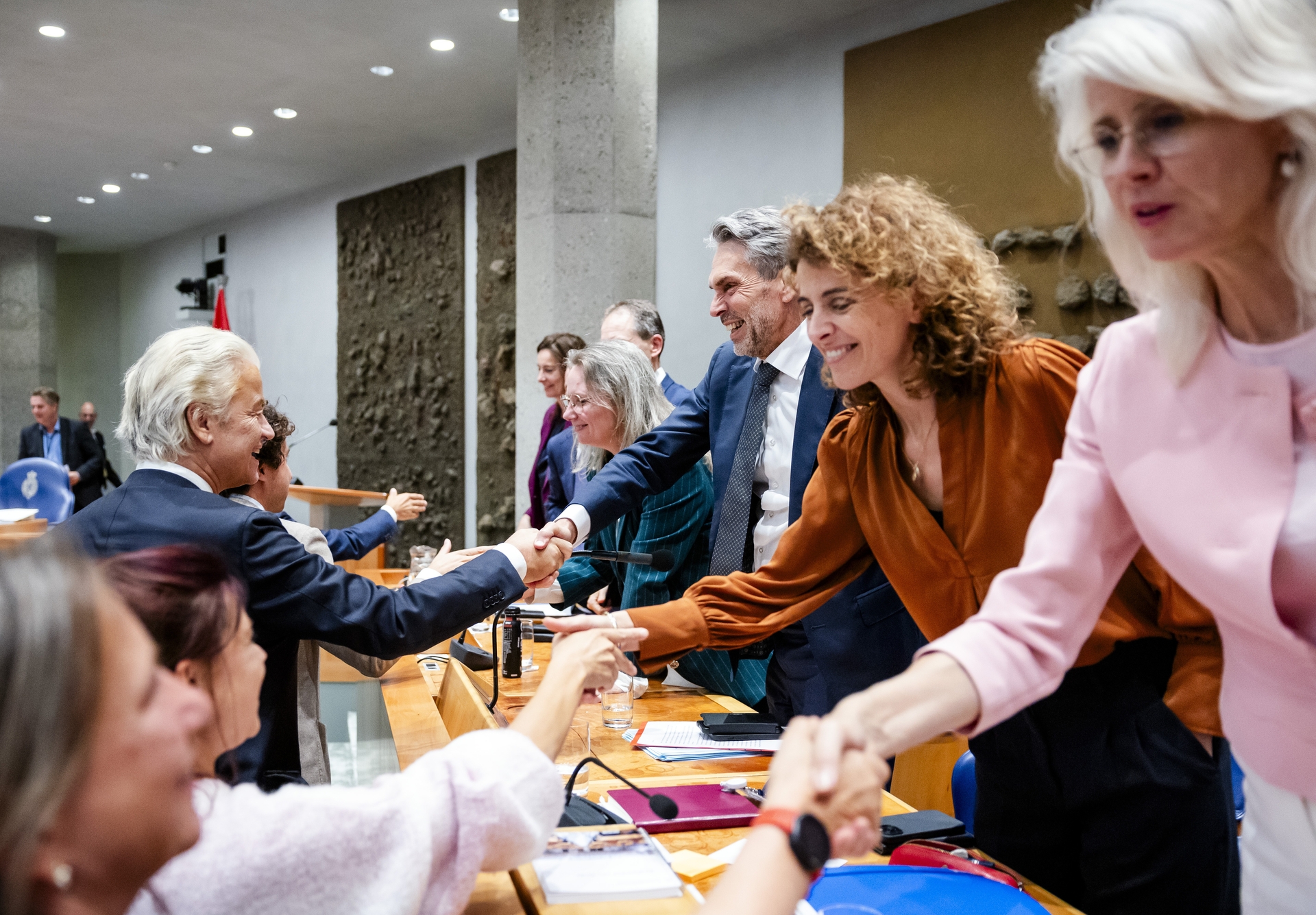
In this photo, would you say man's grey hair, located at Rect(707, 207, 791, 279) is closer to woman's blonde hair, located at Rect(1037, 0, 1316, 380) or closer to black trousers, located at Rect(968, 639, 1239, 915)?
black trousers, located at Rect(968, 639, 1239, 915)

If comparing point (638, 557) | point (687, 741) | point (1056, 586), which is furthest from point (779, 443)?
point (1056, 586)

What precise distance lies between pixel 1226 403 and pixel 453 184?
907cm

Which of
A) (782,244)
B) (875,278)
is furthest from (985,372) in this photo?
(782,244)

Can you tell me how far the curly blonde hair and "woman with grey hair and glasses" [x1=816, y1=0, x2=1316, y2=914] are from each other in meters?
0.47

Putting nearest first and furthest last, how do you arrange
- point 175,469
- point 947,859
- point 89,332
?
point 947,859
point 175,469
point 89,332

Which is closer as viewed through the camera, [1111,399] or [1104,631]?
[1111,399]

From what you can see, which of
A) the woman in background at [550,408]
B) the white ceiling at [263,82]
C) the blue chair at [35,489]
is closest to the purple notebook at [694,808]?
the woman in background at [550,408]

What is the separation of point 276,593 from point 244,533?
0.13 metres

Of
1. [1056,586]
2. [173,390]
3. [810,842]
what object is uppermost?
[173,390]

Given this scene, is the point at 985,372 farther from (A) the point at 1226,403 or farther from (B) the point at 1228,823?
(B) the point at 1228,823

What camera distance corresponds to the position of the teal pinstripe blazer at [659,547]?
9.53 feet

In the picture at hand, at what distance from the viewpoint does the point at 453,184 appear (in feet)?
31.0

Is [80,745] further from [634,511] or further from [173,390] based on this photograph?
[634,511]

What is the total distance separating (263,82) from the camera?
771 centimetres
